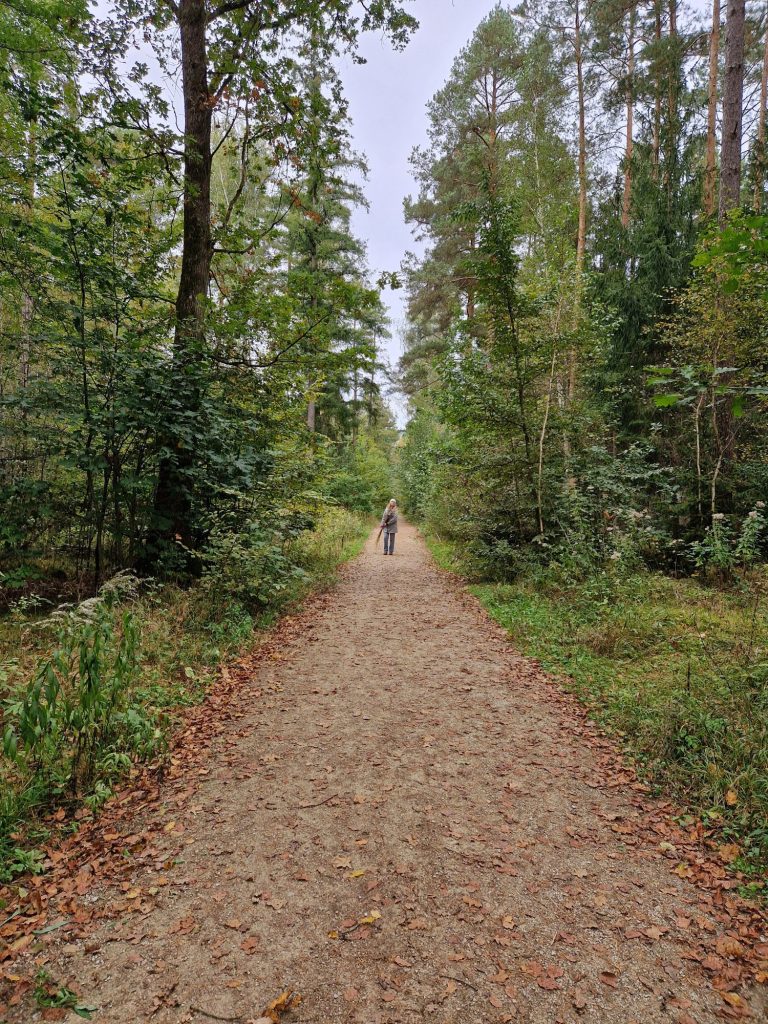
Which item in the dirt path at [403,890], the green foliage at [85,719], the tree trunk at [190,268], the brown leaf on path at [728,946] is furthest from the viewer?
the tree trunk at [190,268]

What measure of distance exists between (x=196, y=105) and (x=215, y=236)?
5.37ft

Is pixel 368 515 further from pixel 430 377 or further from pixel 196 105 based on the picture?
pixel 196 105

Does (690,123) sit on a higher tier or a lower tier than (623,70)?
lower

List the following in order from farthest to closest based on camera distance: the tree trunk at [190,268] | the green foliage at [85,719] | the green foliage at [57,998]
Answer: the tree trunk at [190,268]
the green foliage at [85,719]
the green foliage at [57,998]

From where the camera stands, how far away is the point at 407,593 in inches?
373

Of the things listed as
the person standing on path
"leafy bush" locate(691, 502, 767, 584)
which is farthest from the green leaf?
the person standing on path

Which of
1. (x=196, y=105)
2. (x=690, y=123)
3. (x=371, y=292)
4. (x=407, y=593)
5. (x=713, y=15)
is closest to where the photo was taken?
(x=196, y=105)

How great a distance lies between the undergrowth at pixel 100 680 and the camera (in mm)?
2741

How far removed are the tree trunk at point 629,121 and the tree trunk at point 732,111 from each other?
5193 mm

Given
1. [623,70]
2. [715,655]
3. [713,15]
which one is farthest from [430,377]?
[715,655]

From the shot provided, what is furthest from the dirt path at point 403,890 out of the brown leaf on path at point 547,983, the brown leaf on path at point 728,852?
the brown leaf on path at point 728,852

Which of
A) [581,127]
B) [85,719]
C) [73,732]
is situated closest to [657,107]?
[581,127]

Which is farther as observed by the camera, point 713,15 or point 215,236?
point 713,15

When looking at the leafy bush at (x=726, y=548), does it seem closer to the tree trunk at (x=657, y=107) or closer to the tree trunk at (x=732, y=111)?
the tree trunk at (x=732, y=111)
